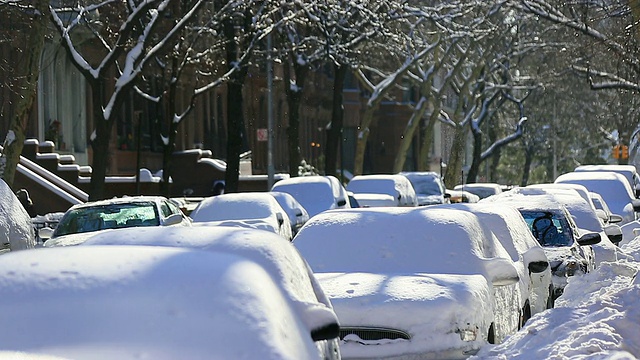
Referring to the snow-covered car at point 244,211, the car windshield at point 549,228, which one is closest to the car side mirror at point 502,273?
the car windshield at point 549,228

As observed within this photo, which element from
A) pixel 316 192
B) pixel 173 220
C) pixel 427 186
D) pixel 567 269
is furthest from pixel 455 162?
pixel 567 269

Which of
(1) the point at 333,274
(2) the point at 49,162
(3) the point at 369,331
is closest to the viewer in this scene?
(3) the point at 369,331

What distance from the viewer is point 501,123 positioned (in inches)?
3223

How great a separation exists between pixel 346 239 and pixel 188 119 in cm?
3909

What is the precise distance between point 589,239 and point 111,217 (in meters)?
7.09

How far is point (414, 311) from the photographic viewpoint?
358 inches

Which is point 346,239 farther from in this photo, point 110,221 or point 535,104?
point 535,104

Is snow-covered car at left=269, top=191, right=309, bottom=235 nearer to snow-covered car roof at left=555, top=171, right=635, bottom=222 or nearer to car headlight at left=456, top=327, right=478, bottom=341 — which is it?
snow-covered car roof at left=555, top=171, right=635, bottom=222

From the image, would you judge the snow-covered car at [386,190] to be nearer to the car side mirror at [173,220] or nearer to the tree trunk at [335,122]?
the tree trunk at [335,122]

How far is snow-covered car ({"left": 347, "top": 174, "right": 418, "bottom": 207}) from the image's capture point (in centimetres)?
3206

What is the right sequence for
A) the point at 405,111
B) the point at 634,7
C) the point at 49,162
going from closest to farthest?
the point at 634,7
the point at 49,162
the point at 405,111

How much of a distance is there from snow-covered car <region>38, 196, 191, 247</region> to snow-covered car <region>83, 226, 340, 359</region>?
11008 millimetres

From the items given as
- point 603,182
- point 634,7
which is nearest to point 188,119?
point 603,182

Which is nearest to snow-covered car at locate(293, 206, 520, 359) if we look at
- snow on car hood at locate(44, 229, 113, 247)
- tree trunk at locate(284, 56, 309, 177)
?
snow on car hood at locate(44, 229, 113, 247)
